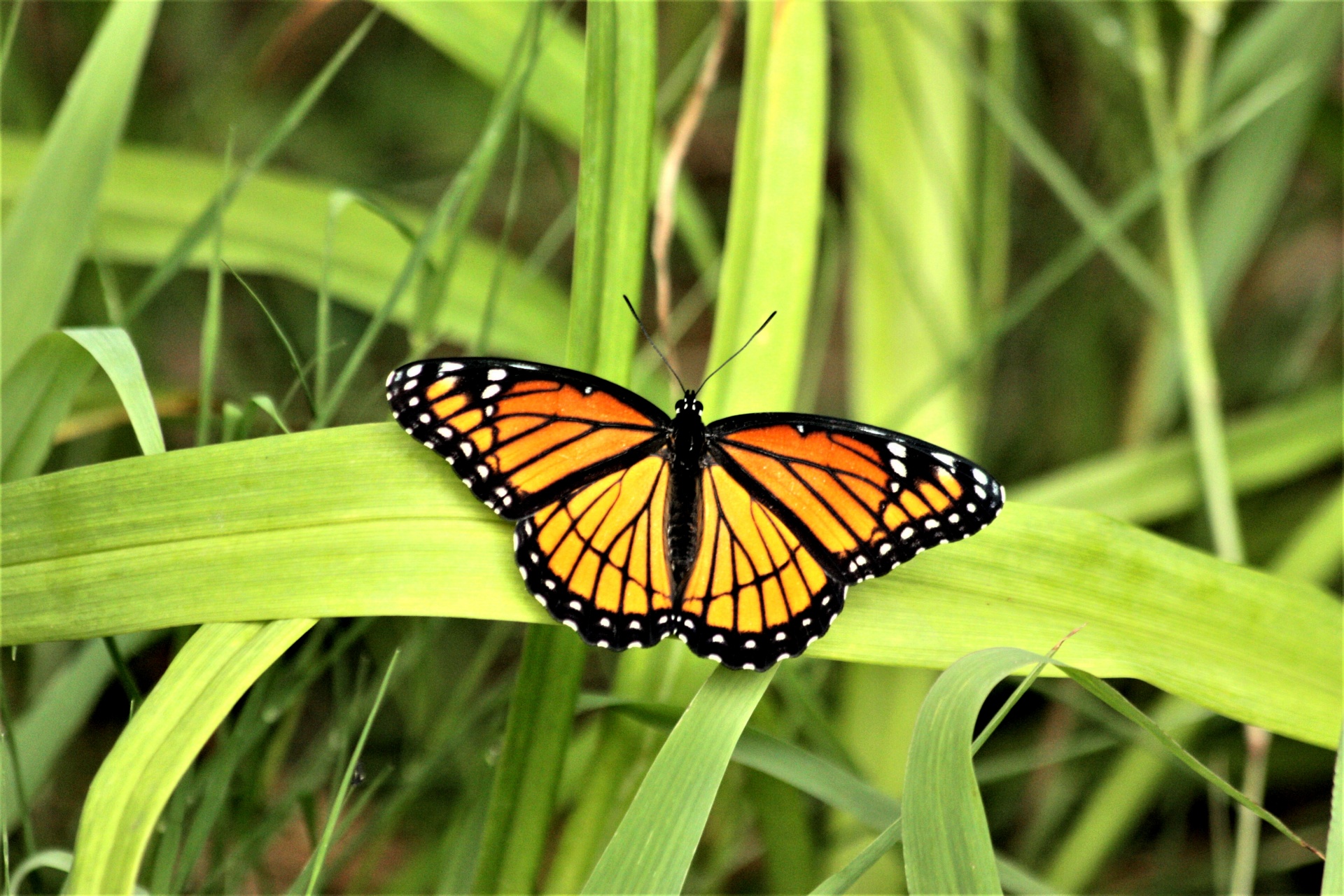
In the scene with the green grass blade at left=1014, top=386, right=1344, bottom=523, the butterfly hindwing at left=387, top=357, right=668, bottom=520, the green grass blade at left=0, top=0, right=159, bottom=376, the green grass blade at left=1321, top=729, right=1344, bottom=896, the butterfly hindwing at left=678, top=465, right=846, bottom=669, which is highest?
the green grass blade at left=0, top=0, right=159, bottom=376

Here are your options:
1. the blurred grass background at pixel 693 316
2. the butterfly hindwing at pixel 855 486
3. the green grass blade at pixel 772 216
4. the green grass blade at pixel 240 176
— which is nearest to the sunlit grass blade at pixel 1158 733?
the butterfly hindwing at pixel 855 486

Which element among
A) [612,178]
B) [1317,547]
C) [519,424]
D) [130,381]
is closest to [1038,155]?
[1317,547]

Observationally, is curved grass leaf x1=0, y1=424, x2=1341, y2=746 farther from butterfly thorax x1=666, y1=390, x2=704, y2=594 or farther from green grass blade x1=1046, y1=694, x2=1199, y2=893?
green grass blade x1=1046, y1=694, x2=1199, y2=893

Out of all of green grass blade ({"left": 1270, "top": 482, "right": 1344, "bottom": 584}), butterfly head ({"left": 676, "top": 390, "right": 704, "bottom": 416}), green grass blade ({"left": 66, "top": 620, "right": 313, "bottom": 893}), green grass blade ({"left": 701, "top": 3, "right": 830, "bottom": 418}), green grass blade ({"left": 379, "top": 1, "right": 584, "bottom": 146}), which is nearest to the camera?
green grass blade ({"left": 66, "top": 620, "right": 313, "bottom": 893})

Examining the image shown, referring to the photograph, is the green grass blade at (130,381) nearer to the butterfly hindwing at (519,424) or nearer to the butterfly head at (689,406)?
the butterfly hindwing at (519,424)

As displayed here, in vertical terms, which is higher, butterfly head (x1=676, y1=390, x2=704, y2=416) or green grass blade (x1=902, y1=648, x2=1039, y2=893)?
butterfly head (x1=676, y1=390, x2=704, y2=416)

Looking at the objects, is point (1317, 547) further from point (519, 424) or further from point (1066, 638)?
point (519, 424)

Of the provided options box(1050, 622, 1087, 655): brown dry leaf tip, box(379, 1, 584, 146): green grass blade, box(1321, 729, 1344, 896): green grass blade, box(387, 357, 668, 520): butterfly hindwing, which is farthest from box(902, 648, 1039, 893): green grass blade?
box(379, 1, 584, 146): green grass blade

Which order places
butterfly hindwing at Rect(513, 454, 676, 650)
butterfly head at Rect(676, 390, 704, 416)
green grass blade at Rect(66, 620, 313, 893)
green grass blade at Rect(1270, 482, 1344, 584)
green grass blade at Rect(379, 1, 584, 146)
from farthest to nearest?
green grass blade at Rect(1270, 482, 1344, 584)
green grass blade at Rect(379, 1, 584, 146)
butterfly head at Rect(676, 390, 704, 416)
butterfly hindwing at Rect(513, 454, 676, 650)
green grass blade at Rect(66, 620, 313, 893)

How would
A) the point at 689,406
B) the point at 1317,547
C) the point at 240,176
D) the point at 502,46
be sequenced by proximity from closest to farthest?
the point at 689,406, the point at 240,176, the point at 502,46, the point at 1317,547
